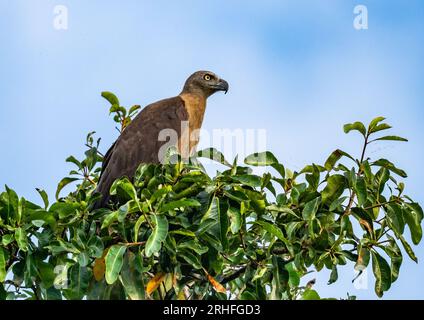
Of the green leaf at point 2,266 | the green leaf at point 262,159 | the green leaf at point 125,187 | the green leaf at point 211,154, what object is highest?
the green leaf at point 211,154

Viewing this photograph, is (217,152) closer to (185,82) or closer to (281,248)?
(281,248)

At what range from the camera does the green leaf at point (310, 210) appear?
6.35 meters

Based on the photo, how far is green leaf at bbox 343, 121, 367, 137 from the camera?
6598 millimetres

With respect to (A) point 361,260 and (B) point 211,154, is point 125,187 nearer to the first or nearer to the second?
(B) point 211,154

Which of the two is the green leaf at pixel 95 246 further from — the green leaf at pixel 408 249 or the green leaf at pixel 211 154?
the green leaf at pixel 408 249

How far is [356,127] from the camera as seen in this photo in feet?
21.7

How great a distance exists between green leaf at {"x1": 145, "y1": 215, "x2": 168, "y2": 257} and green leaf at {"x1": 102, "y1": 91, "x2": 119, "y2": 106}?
2.61 metres

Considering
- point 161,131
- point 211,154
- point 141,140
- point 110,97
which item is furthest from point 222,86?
point 211,154

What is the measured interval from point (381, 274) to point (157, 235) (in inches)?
68.0

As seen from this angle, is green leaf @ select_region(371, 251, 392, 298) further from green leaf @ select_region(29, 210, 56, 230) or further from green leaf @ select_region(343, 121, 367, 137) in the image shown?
green leaf @ select_region(29, 210, 56, 230)

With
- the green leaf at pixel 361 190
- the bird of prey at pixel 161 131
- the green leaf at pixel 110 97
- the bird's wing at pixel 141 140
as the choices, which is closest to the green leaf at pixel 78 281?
the bird of prey at pixel 161 131

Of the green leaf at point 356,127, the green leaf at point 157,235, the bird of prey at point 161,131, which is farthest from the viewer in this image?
the bird of prey at point 161,131
